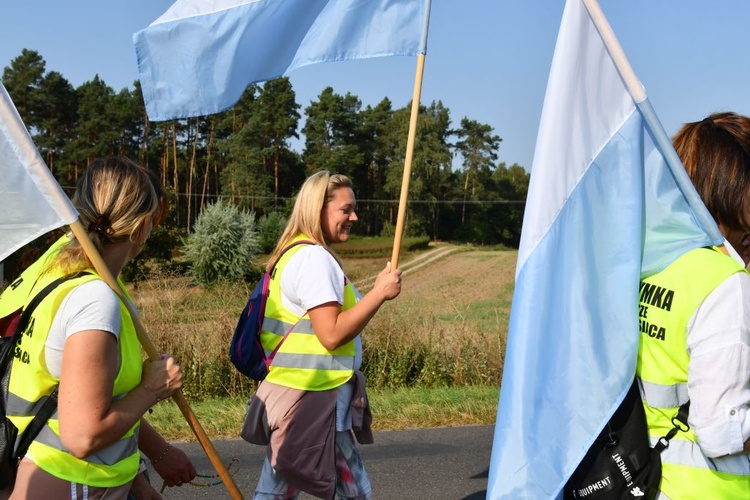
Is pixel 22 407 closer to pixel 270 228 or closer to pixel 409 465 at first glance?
pixel 409 465

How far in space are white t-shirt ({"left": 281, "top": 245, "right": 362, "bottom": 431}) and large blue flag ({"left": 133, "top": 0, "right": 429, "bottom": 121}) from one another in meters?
0.73

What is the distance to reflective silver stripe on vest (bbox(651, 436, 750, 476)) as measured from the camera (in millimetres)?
2025

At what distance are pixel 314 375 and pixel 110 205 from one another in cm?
128

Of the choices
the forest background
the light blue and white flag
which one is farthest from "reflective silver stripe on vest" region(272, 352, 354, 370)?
the forest background

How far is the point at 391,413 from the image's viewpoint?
6.78 meters

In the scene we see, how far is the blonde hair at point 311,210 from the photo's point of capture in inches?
141

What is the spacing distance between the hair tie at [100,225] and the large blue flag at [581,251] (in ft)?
3.99

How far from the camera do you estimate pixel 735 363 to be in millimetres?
1926

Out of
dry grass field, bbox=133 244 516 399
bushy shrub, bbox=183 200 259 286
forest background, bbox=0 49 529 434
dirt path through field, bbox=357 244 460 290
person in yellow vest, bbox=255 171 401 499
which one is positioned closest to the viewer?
person in yellow vest, bbox=255 171 401 499

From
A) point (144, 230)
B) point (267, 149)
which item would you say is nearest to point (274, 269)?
point (144, 230)

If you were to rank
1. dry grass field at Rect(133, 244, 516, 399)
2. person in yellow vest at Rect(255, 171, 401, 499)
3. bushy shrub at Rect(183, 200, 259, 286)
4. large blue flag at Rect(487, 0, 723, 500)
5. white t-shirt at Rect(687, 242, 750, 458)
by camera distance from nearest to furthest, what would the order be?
white t-shirt at Rect(687, 242, 750, 458), large blue flag at Rect(487, 0, 723, 500), person in yellow vest at Rect(255, 171, 401, 499), dry grass field at Rect(133, 244, 516, 399), bushy shrub at Rect(183, 200, 259, 286)

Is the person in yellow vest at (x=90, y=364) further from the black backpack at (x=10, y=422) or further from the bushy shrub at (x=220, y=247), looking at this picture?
the bushy shrub at (x=220, y=247)

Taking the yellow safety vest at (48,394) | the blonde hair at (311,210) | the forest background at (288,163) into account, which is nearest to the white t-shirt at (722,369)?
the yellow safety vest at (48,394)

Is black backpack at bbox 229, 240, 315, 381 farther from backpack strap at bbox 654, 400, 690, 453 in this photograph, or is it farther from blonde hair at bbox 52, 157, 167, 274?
A: backpack strap at bbox 654, 400, 690, 453
